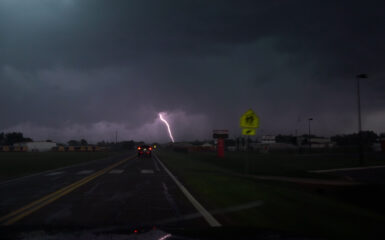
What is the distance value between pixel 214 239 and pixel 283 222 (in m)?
2.65

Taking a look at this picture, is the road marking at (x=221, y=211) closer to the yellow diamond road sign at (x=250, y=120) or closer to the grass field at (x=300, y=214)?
the grass field at (x=300, y=214)

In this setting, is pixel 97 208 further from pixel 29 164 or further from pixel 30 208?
pixel 29 164

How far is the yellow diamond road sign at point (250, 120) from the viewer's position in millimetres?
15078

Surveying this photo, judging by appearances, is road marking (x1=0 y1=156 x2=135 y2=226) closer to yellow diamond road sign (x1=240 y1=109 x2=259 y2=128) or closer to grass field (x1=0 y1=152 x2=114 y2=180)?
yellow diamond road sign (x1=240 y1=109 x2=259 y2=128)

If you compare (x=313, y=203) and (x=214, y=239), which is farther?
(x=313, y=203)

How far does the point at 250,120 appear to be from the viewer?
50.0ft

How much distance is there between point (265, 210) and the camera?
8172mm

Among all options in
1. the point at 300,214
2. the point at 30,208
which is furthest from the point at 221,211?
the point at 30,208

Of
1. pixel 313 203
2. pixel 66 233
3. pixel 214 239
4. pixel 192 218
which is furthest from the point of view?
pixel 313 203

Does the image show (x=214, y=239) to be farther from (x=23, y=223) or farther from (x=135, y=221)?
(x=23, y=223)

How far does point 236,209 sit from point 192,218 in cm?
157

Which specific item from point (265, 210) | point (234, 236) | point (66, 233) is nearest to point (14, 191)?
point (66, 233)

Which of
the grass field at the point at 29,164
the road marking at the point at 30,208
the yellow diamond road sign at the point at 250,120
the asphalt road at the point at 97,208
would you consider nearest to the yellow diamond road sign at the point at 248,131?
the yellow diamond road sign at the point at 250,120

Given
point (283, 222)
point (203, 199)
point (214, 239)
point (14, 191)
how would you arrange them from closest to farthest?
point (214, 239), point (283, 222), point (203, 199), point (14, 191)
